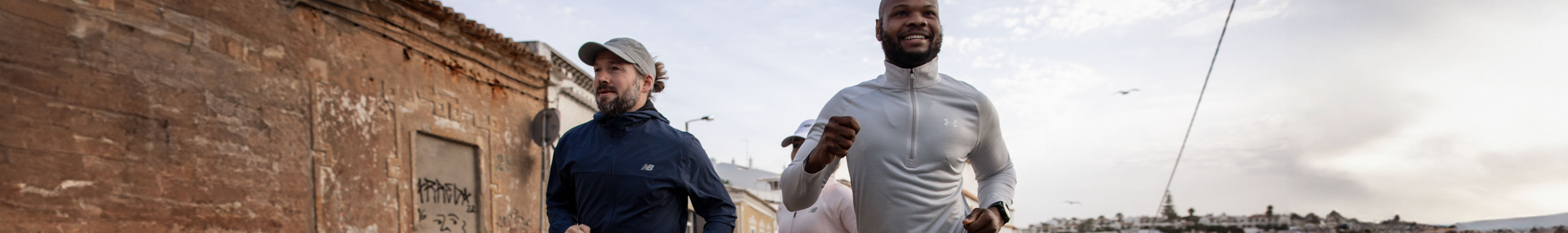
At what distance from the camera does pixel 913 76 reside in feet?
7.87

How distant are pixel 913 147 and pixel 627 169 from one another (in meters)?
1.12

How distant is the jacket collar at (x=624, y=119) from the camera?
10.5 ft

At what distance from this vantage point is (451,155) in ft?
40.7

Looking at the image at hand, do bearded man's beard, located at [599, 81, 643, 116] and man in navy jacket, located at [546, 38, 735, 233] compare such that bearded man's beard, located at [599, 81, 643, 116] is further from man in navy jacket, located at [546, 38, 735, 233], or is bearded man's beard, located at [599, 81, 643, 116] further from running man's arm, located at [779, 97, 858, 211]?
running man's arm, located at [779, 97, 858, 211]

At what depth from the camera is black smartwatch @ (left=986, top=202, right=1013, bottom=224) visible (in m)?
2.30

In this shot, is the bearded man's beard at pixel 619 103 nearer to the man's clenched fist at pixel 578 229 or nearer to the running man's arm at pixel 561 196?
the running man's arm at pixel 561 196

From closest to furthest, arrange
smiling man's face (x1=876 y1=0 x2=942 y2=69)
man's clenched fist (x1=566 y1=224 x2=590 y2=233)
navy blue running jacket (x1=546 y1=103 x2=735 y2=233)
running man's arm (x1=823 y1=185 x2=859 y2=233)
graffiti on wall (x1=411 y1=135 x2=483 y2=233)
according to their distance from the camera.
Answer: smiling man's face (x1=876 y1=0 x2=942 y2=69)
man's clenched fist (x1=566 y1=224 x2=590 y2=233)
navy blue running jacket (x1=546 y1=103 x2=735 y2=233)
running man's arm (x1=823 y1=185 x2=859 y2=233)
graffiti on wall (x1=411 y1=135 x2=483 y2=233)

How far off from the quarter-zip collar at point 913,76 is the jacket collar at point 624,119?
1.08 metres

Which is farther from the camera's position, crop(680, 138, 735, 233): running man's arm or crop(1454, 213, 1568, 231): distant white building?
crop(1454, 213, 1568, 231): distant white building

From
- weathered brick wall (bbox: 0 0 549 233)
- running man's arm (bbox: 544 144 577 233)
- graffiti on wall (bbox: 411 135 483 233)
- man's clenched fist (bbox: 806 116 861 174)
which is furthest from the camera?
graffiti on wall (bbox: 411 135 483 233)

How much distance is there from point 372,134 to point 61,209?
3367mm

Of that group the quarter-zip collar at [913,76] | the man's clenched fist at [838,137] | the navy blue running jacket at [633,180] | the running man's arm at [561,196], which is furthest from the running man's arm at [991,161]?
the running man's arm at [561,196]

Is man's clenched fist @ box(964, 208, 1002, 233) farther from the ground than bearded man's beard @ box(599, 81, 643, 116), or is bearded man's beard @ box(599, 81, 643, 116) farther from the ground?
bearded man's beard @ box(599, 81, 643, 116)

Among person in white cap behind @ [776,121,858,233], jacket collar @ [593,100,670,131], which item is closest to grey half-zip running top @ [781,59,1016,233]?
jacket collar @ [593,100,670,131]
